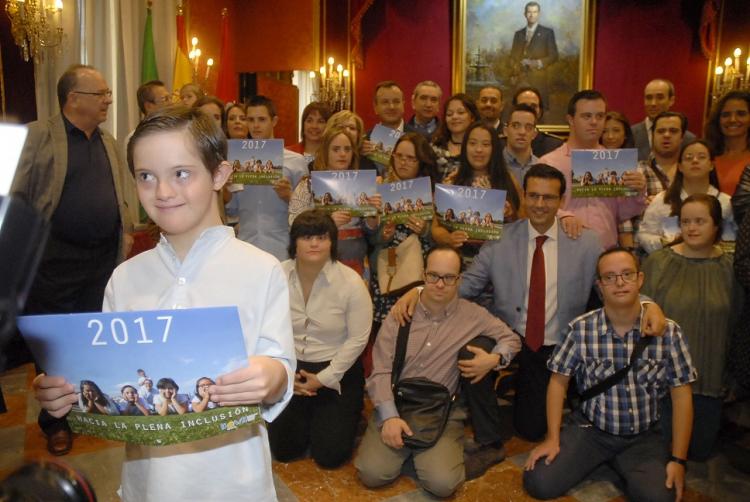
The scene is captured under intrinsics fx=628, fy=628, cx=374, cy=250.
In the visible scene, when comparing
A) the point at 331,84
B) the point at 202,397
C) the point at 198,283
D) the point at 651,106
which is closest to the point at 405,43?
the point at 331,84

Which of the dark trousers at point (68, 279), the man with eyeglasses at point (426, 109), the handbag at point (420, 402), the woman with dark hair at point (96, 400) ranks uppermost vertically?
the man with eyeglasses at point (426, 109)

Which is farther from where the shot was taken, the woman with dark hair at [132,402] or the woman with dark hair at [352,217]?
the woman with dark hair at [352,217]

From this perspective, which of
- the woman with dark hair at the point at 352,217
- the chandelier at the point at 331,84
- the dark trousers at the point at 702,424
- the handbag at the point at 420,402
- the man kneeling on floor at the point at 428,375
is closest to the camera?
the man kneeling on floor at the point at 428,375

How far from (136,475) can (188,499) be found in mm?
164

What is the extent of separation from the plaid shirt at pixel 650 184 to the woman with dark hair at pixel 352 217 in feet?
5.15

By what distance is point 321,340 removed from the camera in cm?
349

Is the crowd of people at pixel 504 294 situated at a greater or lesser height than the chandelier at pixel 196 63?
lesser

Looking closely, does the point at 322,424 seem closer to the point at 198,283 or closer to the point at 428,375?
the point at 428,375

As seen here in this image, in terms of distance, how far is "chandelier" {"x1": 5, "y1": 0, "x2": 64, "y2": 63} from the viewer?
4273 mm

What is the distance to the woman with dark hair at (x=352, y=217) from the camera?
12.7 feet

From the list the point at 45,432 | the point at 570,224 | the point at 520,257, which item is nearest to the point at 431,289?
the point at 520,257

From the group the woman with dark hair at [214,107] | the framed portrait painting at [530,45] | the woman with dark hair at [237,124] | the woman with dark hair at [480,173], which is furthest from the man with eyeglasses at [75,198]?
the framed portrait painting at [530,45]

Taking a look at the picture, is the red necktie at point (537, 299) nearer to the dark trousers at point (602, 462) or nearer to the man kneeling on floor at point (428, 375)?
the man kneeling on floor at point (428, 375)

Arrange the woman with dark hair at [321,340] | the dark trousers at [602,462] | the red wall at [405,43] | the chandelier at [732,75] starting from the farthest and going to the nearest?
1. the red wall at [405,43]
2. the chandelier at [732,75]
3. the woman with dark hair at [321,340]
4. the dark trousers at [602,462]
